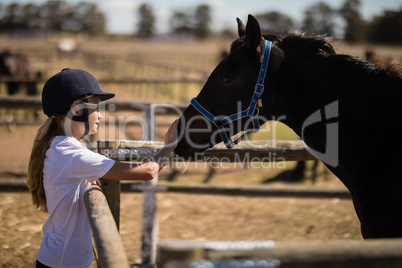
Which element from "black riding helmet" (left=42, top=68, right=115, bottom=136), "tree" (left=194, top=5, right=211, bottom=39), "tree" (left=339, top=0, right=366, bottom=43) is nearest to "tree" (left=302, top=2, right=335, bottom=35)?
"tree" (left=339, top=0, right=366, bottom=43)

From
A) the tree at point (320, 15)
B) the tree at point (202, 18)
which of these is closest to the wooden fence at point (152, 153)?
the tree at point (320, 15)

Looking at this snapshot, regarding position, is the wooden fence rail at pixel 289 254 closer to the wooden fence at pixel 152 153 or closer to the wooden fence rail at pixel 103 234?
the wooden fence rail at pixel 103 234

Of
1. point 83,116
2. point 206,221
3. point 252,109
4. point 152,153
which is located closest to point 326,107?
point 252,109

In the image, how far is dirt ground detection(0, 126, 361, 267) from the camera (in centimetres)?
414

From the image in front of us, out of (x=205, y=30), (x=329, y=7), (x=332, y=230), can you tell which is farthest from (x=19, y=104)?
(x=205, y=30)

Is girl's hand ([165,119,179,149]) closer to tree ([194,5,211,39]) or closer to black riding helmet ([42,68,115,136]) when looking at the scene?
black riding helmet ([42,68,115,136])

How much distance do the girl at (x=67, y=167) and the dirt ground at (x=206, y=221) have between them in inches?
75.4

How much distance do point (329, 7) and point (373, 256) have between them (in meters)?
103

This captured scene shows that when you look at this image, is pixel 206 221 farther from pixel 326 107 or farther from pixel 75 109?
pixel 75 109

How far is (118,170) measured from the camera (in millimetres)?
1937

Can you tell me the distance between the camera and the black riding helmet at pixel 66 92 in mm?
1930

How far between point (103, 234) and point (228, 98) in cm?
Result: 117

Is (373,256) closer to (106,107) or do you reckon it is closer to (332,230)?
(332,230)

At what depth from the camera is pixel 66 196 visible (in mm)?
1975
